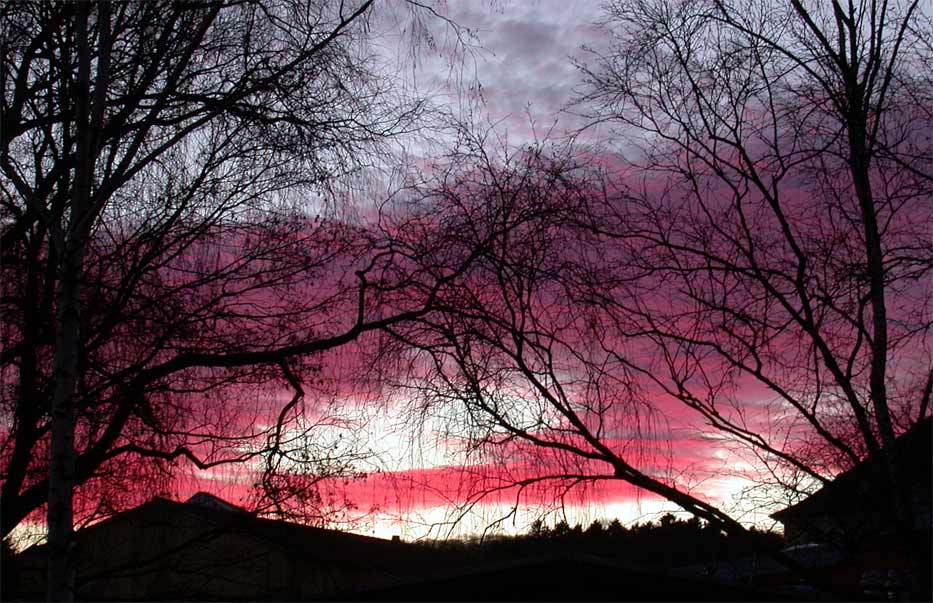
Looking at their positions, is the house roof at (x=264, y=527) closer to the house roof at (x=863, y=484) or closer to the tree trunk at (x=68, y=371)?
the tree trunk at (x=68, y=371)

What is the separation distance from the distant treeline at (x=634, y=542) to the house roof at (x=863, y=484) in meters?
0.41

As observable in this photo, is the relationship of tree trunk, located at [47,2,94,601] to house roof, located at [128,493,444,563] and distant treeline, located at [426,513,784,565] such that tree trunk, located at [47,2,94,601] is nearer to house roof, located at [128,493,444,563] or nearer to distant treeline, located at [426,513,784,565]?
house roof, located at [128,493,444,563]

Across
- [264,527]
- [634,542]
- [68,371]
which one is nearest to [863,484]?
[634,542]

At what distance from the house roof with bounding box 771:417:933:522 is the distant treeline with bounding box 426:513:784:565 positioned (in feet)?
1.35

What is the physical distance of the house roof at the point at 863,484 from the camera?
7.59 m

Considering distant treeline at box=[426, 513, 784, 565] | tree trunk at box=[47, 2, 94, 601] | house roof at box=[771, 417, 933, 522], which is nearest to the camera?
tree trunk at box=[47, 2, 94, 601]

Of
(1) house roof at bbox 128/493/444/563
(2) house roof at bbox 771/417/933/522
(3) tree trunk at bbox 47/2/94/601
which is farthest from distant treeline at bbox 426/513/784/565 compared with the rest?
(3) tree trunk at bbox 47/2/94/601

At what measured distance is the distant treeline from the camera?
731 cm

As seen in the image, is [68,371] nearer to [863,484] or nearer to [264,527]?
[264,527]

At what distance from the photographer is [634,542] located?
26.8 ft

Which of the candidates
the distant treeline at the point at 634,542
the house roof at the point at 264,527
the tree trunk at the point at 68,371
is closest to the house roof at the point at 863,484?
the distant treeline at the point at 634,542

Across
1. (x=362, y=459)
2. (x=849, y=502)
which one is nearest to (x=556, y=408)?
(x=362, y=459)

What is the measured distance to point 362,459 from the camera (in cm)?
724

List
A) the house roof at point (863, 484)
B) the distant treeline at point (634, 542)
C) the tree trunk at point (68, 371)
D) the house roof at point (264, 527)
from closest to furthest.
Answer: the tree trunk at point (68, 371) → the distant treeline at point (634, 542) → the house roof at point (863, 484) → the house roof at point (264, 527)
